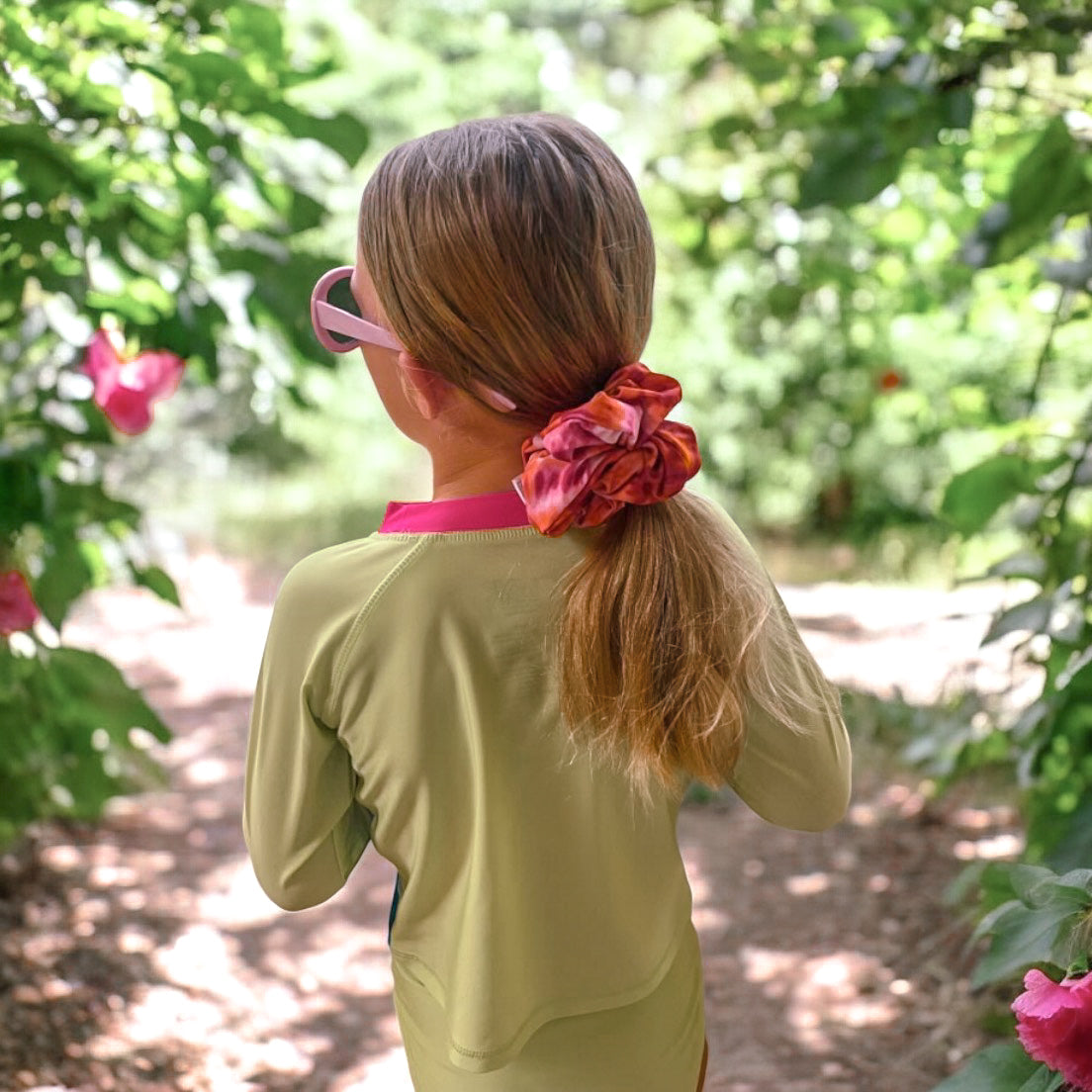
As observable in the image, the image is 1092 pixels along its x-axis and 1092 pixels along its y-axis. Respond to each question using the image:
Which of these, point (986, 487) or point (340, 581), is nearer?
point (340, 581)

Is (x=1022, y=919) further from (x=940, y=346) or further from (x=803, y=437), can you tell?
(x=803, y=437)

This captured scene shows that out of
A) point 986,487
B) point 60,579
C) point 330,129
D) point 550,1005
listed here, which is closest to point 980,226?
point 986,487

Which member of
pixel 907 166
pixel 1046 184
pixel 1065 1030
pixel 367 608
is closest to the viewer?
pixel 1065 1030

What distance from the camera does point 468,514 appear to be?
1018 mm

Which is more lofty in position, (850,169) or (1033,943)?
(850,169)

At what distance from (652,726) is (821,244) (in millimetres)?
2179

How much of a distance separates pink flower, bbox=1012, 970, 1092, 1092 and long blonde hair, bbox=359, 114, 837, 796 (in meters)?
0.29

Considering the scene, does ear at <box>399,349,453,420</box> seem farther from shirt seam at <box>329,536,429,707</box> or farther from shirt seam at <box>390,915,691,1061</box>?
shirt seam at <box>390,915,691,1061</box>

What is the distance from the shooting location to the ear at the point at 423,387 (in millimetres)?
1002

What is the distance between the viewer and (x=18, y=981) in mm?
2402

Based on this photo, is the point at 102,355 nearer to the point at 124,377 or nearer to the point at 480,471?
the point at 124,377

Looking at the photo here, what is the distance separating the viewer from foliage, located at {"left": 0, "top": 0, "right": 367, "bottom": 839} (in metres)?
1.57

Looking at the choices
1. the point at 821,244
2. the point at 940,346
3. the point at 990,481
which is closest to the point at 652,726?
the point at 990,481

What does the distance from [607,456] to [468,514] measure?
0.42 ft
